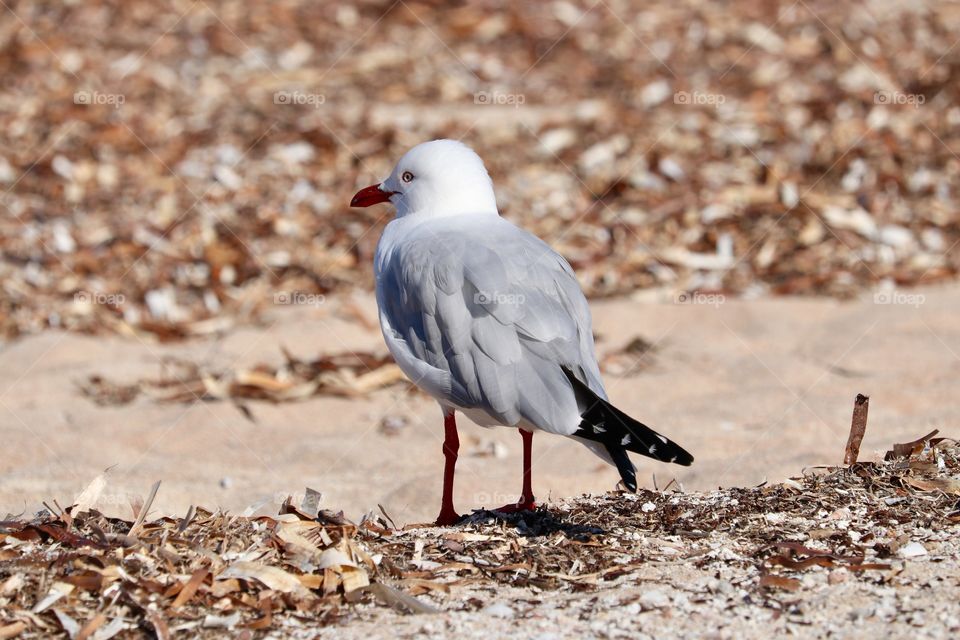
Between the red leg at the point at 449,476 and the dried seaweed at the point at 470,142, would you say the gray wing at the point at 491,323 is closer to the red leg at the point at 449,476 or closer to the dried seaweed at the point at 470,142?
the red leg at the point at 449,476

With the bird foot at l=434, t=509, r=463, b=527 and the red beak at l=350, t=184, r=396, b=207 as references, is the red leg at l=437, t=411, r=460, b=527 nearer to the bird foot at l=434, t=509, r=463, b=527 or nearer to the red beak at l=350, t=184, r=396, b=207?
the bird foot at l=434, t=509, r=463, b=527

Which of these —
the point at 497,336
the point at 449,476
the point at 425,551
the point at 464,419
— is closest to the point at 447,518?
the point at 449,476

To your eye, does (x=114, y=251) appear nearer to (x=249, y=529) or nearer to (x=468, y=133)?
(x=468, y=133)

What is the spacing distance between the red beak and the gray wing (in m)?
0.58

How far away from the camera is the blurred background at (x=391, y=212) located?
19.5 feet

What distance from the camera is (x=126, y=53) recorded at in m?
10.5

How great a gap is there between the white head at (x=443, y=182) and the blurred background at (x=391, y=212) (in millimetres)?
1147

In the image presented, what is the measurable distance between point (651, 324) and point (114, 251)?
359 cm

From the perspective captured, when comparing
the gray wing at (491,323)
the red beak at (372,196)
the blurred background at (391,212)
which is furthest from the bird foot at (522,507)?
the red beak at (372,196)

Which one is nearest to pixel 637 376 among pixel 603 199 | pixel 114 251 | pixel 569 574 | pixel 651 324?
pixel 651 324

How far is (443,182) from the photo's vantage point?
4.59m

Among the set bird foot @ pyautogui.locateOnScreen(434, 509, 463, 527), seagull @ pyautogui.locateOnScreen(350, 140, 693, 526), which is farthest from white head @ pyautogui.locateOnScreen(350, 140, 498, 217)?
bird foot @ pyautogui.locateOnScreen(434, 509, 463, 527)

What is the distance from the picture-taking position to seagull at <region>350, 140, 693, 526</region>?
3.56m

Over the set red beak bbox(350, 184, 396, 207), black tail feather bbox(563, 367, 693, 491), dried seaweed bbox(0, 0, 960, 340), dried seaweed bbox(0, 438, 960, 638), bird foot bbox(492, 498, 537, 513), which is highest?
dried seaweed bbox(0, 0, 960, 340)
